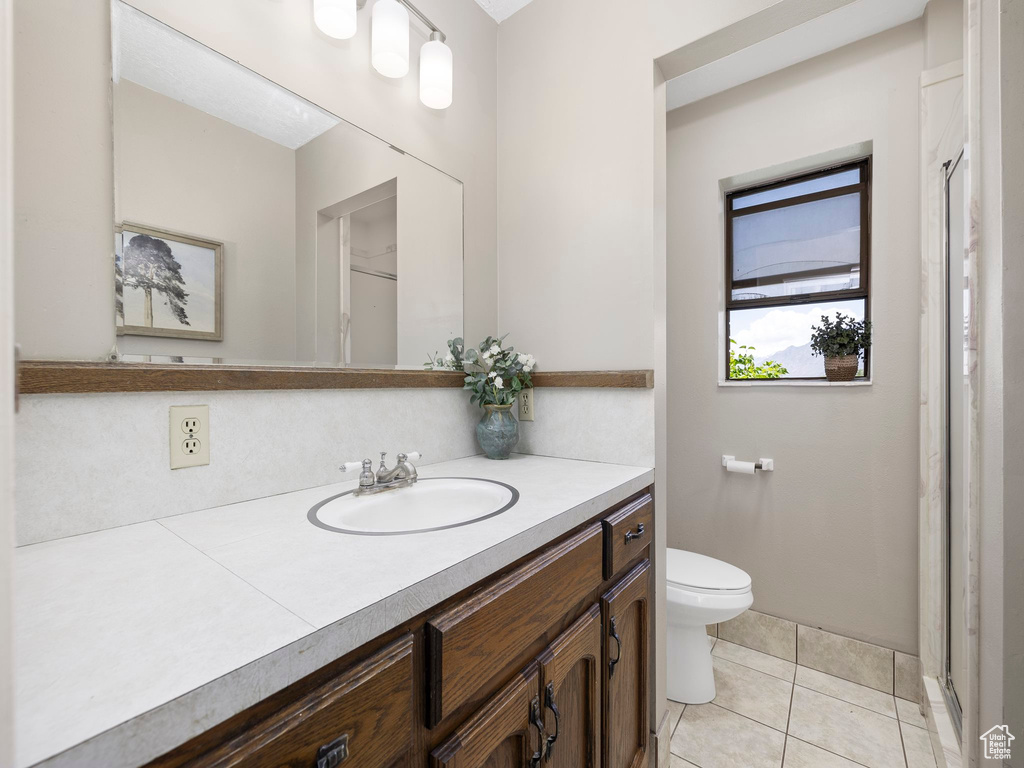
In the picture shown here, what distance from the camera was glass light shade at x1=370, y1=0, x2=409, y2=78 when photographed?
1.20 metres

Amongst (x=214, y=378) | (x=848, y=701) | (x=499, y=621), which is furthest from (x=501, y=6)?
(x=848, y=701)

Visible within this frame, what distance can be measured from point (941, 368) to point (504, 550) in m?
1.72

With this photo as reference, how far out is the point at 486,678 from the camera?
670 millimetres

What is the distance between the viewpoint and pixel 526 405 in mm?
1580

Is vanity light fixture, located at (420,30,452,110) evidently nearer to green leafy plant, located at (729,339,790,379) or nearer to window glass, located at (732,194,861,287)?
window glass, located at (732,194,861,287)

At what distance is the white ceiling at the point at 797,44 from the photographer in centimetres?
163

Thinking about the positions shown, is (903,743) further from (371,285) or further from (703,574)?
(371,285)

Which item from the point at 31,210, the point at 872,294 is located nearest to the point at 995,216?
the point at 872,294

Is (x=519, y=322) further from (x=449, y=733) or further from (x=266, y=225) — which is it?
(x=449, y=733)

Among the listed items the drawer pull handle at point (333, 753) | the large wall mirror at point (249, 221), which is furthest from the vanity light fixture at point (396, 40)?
the drawer pull handle at point (333, 753)

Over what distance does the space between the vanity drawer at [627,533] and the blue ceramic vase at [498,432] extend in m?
0.43

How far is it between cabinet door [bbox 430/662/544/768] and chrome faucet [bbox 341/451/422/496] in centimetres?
49

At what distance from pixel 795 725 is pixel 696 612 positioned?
500mm

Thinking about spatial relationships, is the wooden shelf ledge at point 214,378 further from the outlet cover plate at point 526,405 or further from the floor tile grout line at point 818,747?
the floor tile grout line at point 818,747
